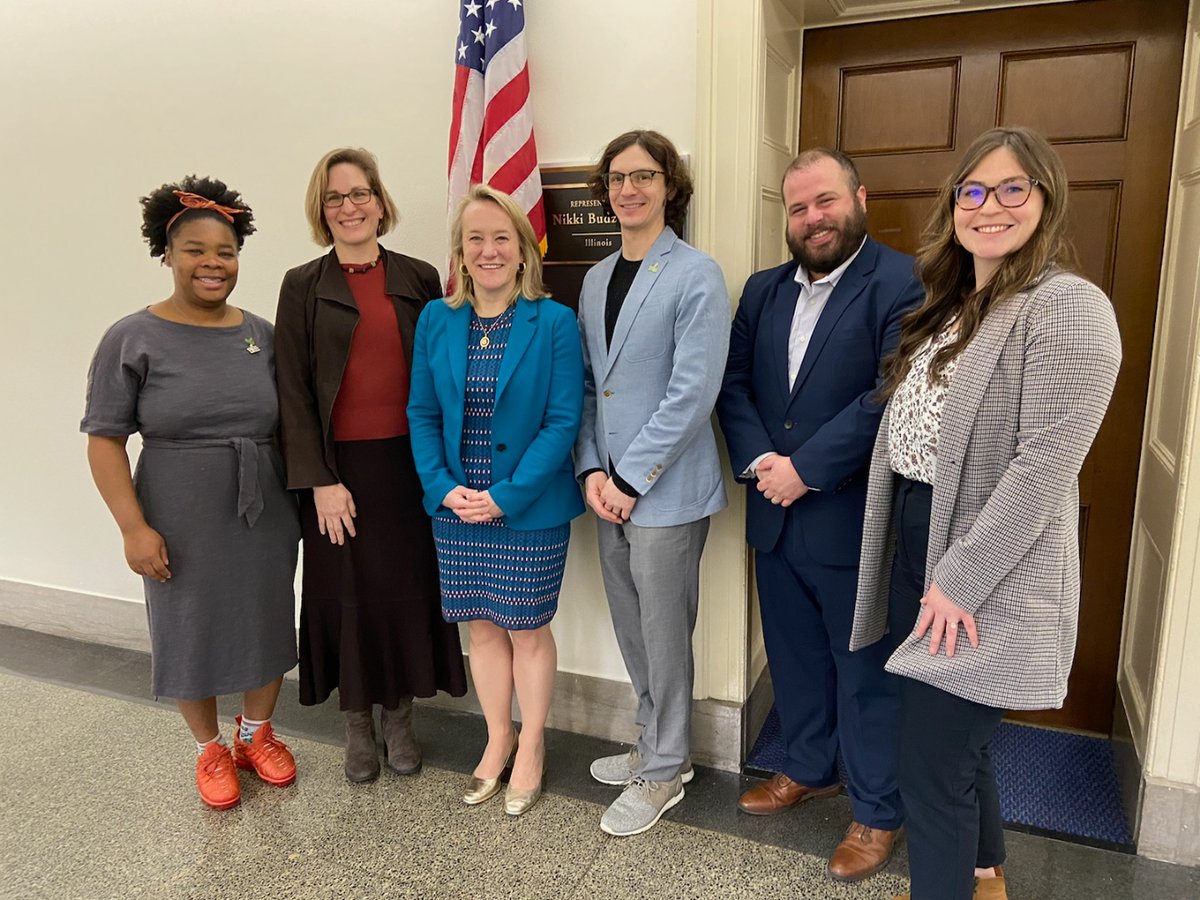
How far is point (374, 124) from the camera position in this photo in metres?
2.64

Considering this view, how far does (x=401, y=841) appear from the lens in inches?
87.5

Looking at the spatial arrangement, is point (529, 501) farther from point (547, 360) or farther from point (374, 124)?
point (374, 124)

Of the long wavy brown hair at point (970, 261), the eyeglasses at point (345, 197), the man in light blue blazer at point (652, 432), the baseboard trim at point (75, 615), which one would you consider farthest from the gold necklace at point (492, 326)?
the baseboard trim at point (75, 615)

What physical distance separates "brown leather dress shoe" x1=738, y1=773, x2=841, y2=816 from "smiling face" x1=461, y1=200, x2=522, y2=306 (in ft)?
4.95

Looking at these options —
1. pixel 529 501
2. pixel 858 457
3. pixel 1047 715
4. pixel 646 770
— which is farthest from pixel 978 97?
pixel 646 770

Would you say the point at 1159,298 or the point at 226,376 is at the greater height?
the point at 1159,298

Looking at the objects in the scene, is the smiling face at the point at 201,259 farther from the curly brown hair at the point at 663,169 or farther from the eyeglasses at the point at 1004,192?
the eyeglasses at the point at 1004,192

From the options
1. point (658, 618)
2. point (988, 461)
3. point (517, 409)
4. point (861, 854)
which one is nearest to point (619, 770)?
point (658, 618)

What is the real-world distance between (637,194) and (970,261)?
820 millimetres

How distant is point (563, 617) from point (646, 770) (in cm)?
61

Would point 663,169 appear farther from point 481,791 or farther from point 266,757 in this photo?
point 266,757

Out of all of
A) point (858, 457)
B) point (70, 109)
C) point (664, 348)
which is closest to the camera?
point (858, 457)

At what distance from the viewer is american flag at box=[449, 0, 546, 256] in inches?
90.7

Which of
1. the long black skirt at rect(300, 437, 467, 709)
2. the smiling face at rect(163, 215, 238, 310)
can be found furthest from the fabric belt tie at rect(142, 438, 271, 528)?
the smiling face at rect(163, 215, 238, 310)
